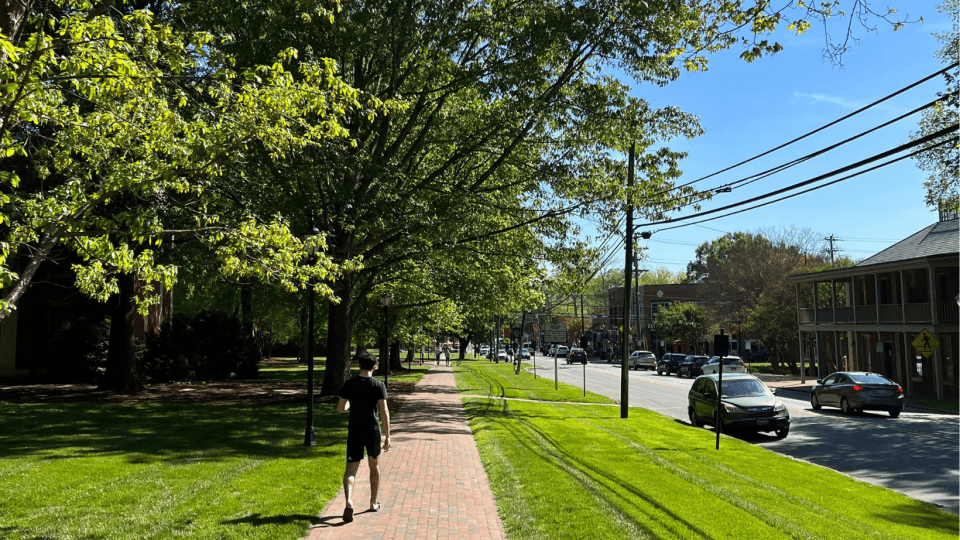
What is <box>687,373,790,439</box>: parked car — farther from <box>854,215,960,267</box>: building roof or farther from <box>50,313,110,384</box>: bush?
<box>50,313,110,384</box>: bush

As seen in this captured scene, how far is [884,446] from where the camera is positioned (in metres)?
15.6

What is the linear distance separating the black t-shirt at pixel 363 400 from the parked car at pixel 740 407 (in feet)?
38.1

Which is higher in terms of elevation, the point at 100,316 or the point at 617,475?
the point at 100,316

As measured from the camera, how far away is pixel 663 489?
31.2 feet

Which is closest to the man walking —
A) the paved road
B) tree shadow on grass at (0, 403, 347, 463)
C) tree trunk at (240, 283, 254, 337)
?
tree shadow on grass at (0, 403, 347, 463)

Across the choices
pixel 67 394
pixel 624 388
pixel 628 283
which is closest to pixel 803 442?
pixel 624 388

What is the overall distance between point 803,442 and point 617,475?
8.02 m

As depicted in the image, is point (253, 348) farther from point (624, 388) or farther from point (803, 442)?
point (803, 442)

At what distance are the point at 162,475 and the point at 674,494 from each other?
697cm

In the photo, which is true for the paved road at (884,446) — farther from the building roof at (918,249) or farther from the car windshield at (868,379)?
the building roof at (918,249)

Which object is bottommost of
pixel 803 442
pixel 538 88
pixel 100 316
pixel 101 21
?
pixel 803 442

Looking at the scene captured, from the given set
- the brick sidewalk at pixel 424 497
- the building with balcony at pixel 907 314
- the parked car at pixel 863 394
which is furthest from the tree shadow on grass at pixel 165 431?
the building with balcony at pixel 907 314

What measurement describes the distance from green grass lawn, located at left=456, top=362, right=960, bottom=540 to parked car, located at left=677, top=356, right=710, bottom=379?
110 feet

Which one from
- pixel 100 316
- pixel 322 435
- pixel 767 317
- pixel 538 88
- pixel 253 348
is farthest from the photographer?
pixel 767 317
